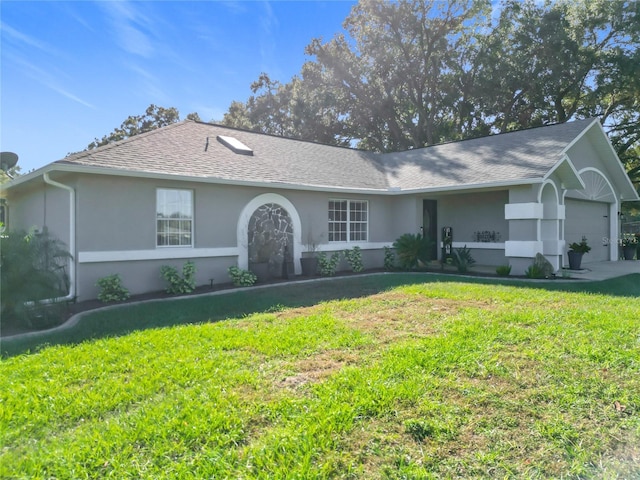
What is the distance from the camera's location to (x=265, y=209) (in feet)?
38.7

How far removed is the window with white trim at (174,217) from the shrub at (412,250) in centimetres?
737

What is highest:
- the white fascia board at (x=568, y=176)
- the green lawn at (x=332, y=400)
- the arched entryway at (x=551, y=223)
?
the white fascia board at (x=568, y=176)

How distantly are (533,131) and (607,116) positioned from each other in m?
13.7

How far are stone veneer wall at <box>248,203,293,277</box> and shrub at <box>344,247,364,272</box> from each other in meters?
2.27

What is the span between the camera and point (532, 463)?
2855mm

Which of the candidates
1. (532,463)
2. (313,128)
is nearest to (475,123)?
(313,128)

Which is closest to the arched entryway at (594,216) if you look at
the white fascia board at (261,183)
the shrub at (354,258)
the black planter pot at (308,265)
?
the white fascia board at (261,183)

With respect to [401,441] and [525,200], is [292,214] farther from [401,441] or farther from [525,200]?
[401,441]

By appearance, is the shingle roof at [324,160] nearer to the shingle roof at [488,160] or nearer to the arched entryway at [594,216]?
the shingle roof at [488,160]

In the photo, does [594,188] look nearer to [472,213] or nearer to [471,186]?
[472,213]

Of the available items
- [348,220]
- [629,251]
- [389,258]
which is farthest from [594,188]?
[348,220]

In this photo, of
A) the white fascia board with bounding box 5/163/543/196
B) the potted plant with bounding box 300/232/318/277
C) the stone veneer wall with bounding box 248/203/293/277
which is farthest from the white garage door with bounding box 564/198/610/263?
the stone veneer wall with bounding box 248/203/293/277

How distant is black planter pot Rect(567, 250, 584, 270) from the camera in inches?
553

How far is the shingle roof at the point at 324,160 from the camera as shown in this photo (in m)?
10.1
